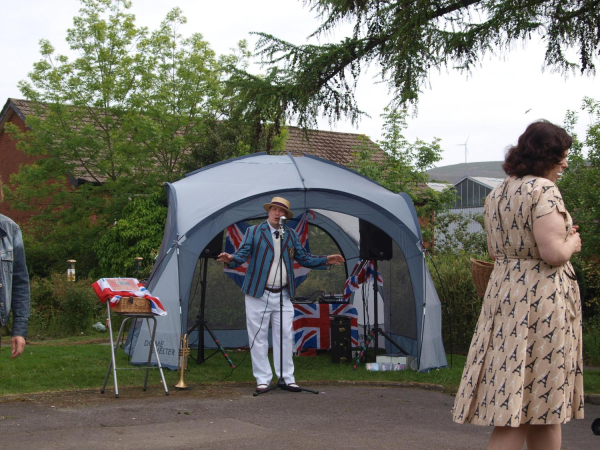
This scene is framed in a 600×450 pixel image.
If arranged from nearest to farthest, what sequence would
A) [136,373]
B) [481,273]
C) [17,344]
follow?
1. [17,344]
2. [481,273]
3. [136,373]

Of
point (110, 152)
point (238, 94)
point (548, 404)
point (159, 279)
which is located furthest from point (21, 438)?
point (110, 152)

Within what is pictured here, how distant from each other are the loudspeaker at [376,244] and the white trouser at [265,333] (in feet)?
6.83

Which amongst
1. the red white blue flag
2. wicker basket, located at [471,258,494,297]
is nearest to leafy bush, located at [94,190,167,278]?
the red white blue flag

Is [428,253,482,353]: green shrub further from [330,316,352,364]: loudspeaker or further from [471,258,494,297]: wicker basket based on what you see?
[471,258,494,297]: wicker basket

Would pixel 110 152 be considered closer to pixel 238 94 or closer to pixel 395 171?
pixel 395 171

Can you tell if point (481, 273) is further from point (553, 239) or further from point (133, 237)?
point (133, 237)

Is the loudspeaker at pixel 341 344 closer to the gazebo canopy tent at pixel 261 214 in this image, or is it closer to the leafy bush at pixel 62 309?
the gazebo canopy tent at pixel 261 214

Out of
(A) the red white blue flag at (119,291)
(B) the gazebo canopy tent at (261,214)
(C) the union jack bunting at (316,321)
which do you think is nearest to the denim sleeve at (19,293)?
(A) the red white blue flag at (119,291)

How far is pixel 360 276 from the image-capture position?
11188mm

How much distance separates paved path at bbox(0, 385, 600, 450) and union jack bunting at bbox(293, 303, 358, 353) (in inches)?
127

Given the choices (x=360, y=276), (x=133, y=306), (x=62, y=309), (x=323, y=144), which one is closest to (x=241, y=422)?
(x=133, y=306)

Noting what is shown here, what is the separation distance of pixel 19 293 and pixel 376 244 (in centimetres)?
640

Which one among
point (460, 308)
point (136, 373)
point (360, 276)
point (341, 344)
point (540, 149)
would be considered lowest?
point (136, 373)

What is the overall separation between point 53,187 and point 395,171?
8.38 metres
